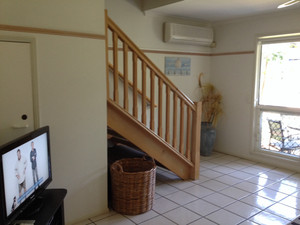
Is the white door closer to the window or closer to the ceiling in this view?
the ceiling

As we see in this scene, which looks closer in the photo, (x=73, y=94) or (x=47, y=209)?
(x=47, y=209)

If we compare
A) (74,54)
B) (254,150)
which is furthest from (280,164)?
(74,54)

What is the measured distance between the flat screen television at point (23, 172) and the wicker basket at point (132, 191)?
2.58 ft

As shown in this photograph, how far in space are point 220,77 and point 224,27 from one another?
0.90 metres

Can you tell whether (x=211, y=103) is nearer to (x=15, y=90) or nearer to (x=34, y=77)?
(x=34, y=77)

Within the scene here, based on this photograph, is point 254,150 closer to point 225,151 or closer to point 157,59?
point 225,151

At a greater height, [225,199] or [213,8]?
[213,8]

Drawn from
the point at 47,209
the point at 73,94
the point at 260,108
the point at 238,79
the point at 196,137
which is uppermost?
the point at 238,79

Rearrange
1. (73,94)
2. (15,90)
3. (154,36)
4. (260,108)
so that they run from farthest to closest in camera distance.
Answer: (260,108) → (154,36) → (73,94) → (15,90)

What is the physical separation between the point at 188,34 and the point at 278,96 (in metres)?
1.79

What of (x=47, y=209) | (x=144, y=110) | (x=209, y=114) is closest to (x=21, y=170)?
(x=47, y=209)

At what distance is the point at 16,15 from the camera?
221 centimetres

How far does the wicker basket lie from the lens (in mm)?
2879

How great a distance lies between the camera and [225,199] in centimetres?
332
